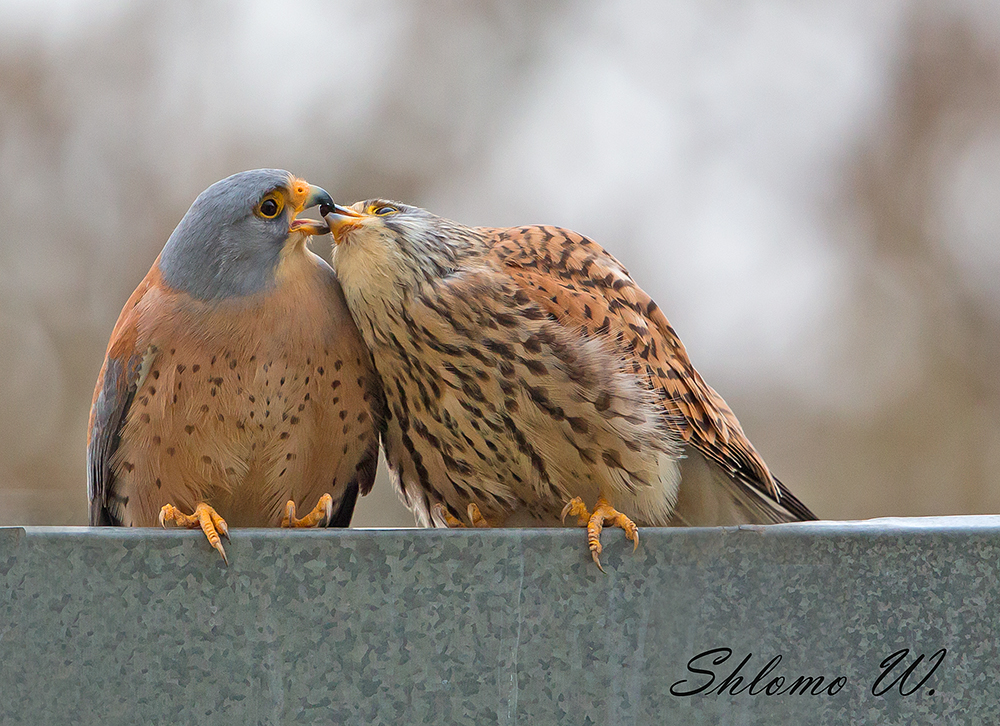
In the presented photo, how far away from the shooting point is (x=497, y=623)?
1.75 meters

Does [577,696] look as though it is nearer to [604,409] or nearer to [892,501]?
[604,409]

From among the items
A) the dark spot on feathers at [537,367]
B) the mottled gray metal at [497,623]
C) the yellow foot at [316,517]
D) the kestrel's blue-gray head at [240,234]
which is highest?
the kestrel's blue-gray head at [240,234]

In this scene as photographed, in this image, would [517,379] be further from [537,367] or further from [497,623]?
[497,623]

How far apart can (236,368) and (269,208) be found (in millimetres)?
338

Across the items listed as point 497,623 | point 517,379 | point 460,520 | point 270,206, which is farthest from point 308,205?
point 497,623

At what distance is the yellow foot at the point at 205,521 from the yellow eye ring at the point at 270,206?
24.3 inches

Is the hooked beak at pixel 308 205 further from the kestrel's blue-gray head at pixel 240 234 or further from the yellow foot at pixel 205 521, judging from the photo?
the yellow foot at pixel 205 521

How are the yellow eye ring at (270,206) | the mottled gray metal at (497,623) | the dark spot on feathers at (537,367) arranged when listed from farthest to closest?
1. the yellow eye ring at (270,206)
2. the dark spot on feathers at (537,367)
3. the mottled gray metal at (497,623)

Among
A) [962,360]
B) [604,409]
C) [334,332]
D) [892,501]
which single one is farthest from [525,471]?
[962,360]

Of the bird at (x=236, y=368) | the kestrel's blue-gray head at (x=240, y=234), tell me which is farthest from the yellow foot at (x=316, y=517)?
the kestrel's blue-gray head at (x=240, y=234)

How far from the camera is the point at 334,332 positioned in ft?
7.70

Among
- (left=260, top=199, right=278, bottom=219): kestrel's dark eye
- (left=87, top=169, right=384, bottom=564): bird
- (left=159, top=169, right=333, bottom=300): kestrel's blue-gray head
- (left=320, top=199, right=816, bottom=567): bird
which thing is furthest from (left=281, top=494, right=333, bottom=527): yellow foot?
(left=260, top=199, right=278, bottom=219): kestrel's dark eye

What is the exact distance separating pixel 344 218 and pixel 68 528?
34.2 inches

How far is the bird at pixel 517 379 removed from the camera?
2.24m
